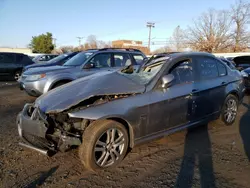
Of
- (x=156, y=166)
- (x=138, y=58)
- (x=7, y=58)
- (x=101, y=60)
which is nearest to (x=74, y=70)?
(x=101, y=60)

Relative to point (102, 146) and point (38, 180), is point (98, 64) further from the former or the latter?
point (38, 180)

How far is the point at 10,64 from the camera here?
13.2 m

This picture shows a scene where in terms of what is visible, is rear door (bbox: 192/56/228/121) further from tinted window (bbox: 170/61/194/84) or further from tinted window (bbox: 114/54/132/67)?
tinted window (bbox: 114/54/132/67)

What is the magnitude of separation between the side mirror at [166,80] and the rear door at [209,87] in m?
0.74

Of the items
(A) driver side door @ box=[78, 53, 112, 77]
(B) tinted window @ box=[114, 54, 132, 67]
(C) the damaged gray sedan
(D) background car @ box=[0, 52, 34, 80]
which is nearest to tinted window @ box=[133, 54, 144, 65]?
(B) tinted window @ box=[114, 54, 132, 67]

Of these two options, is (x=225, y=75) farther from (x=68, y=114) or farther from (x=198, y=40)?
(x=198, y=40)

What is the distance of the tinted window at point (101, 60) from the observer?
7598 mm

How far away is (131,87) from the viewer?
3.67 meters

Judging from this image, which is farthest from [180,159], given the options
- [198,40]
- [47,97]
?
[198,40]

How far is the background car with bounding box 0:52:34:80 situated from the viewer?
13.1 meters

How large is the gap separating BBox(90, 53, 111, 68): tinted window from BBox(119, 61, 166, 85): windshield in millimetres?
3328

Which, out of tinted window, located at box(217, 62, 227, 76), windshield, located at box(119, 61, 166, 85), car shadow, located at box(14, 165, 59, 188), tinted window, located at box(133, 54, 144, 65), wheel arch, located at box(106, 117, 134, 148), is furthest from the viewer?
tinted window, located at box(133, 54, 144, 65)

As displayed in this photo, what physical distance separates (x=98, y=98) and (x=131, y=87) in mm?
545

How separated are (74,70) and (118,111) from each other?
4293 millimetres
